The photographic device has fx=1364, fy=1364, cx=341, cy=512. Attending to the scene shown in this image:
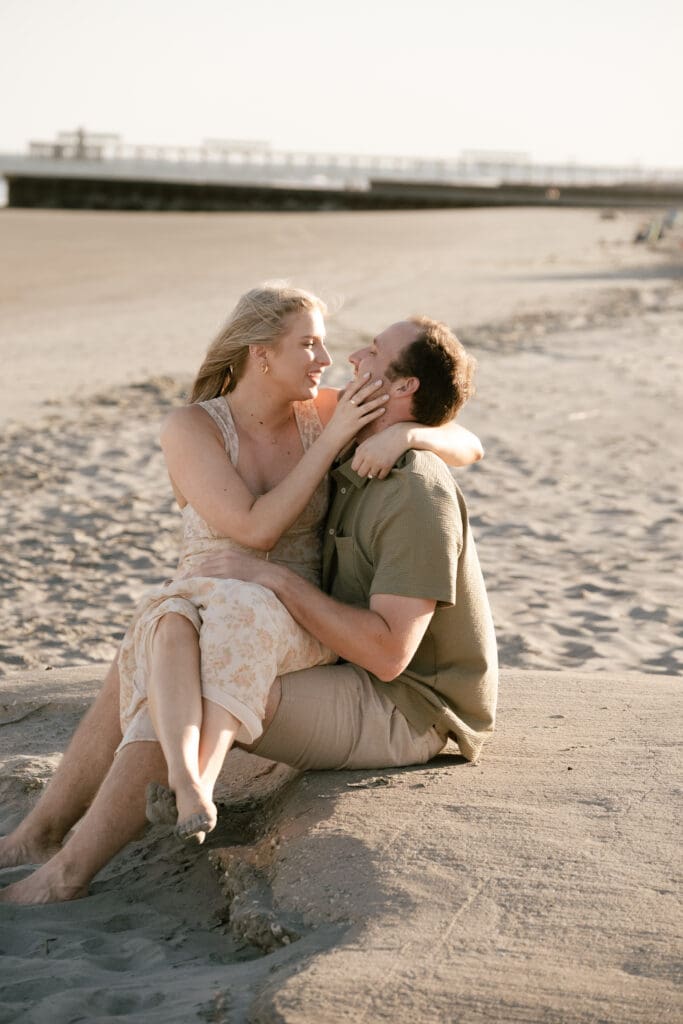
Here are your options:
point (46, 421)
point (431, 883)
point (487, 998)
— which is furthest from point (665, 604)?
point (46, 421)

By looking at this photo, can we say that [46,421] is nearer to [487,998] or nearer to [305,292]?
[305,292]

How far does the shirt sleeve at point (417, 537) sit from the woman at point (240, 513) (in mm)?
101

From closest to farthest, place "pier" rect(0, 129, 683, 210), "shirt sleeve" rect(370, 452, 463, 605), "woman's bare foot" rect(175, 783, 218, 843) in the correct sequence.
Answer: "woman's bare foot" rect(175, 783, 218, 843) → "shirt sleeve" rect(370, 452, 463, 605) → "pier" rect(0, 129, 683, 210)

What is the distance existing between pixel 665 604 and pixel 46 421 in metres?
5.56

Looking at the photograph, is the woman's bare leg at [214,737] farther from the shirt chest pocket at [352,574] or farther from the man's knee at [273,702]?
the shirt chest pocket at [352,574]

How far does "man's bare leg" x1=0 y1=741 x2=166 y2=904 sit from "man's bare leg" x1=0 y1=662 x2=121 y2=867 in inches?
10.7

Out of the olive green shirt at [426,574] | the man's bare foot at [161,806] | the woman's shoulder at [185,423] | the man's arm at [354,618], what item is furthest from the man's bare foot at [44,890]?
the woman's shoulder at [185,423]

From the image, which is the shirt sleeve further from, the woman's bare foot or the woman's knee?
the woman's bare foot

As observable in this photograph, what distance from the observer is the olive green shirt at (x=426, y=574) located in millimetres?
3438

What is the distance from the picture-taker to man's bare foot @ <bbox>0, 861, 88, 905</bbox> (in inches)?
131

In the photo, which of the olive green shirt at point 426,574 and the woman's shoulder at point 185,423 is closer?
the olive green shirt at point 426,574

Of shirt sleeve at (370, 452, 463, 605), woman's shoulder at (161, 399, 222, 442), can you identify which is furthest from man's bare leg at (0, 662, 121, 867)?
shirt sleeve at (370, 452, 463, 605)

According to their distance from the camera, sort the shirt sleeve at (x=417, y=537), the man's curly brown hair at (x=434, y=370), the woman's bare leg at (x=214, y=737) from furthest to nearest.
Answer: the man's curly brown hair at (x=434, y=370) → the shirt sleeve at (x=417, y=537) → the woman's bare leg at (x=214, y=737)

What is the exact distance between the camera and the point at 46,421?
33.5 feet
